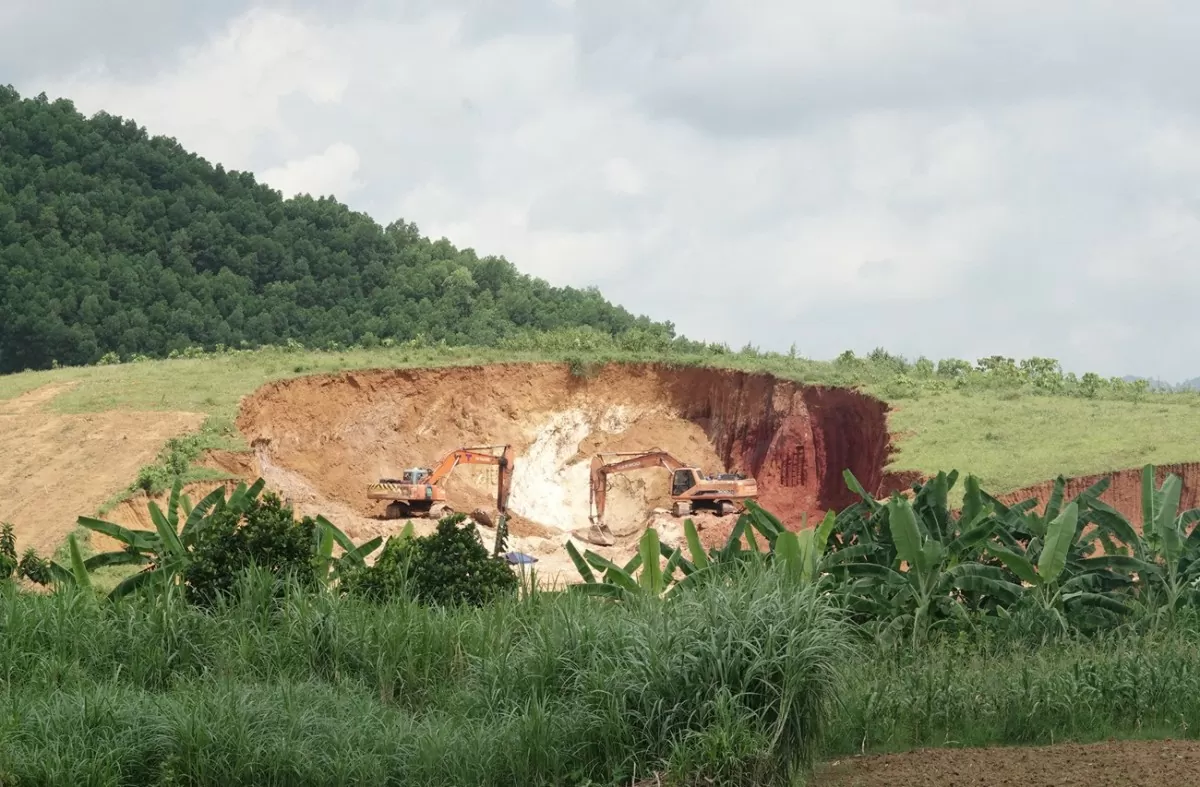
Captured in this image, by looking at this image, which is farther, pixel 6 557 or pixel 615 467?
pixel 615 467

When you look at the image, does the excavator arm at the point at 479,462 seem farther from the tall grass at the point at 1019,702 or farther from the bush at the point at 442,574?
the tall grass at the point at 1019,702

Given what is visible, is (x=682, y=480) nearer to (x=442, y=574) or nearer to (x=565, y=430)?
(x=565, y=430)

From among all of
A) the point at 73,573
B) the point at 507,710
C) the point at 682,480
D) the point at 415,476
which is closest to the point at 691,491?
the point at 682,480

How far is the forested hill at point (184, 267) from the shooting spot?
56688 millimetres

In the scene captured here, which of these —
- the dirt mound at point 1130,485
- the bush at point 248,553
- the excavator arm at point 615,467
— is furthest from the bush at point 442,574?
the excavator arm at point 615,467

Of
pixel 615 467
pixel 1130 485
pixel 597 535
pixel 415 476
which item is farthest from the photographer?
pixel 615 467

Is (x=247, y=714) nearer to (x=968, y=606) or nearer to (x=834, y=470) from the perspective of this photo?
(x=968, y=606)

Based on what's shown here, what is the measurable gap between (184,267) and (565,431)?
78.5 ft

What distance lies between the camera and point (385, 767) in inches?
360

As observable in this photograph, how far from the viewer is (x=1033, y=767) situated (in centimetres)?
866

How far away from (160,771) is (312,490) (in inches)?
1008

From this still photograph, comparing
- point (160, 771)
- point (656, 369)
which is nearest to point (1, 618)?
point (160, 771)

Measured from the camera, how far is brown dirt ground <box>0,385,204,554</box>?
2525 cm

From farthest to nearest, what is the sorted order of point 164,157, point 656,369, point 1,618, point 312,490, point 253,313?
point 164,157 → point 253,313 → point 656,369 → point 312,490 → point 1,618
